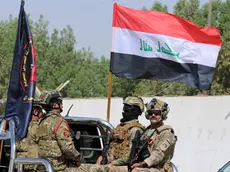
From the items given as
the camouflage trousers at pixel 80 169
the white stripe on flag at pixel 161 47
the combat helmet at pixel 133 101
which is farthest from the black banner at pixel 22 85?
the white stripe on flag at pixel 161 47

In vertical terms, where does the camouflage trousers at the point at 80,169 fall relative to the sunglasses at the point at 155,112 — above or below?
below

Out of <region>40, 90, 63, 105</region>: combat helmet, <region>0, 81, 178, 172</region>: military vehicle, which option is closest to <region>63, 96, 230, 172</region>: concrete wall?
<region>0, 81, 178, 172</region>: military vehicle

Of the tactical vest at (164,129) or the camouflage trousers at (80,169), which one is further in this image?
the camouflage trousers at (80,169)

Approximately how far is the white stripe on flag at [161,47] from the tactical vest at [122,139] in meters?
2.83

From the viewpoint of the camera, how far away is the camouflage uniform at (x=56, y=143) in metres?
6.02

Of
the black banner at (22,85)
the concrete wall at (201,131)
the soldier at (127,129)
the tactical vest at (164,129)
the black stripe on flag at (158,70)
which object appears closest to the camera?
the tactical vest at (164,129)

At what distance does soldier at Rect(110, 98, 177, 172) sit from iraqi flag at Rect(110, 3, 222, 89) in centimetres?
333

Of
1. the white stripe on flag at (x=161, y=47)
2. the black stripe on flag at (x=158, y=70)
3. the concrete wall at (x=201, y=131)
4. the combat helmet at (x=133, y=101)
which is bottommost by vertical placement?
the concrete wall at (x=201, y=131)

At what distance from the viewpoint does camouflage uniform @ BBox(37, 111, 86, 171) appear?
19.8 feet

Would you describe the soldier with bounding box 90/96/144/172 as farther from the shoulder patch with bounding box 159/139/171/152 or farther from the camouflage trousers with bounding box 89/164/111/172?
the shoulder patch with bounding box 159/139/171/152

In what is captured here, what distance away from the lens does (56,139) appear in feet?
20.0

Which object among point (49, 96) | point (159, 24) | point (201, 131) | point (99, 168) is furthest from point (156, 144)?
point (201, 131)

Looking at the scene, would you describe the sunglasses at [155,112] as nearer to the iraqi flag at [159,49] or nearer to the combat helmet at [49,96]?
the combat helmet at [49,96]

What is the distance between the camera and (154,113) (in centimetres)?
577
